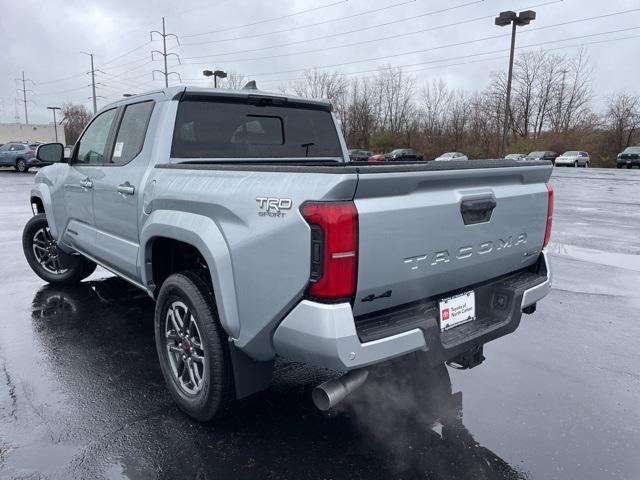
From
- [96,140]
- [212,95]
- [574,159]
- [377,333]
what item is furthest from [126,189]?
[574,159]

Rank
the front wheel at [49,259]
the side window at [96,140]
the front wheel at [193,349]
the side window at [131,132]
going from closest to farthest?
the front wheel at [193,349] < the side window at [131,132] < the side window at [96,140] < the front wheel at [49,259]

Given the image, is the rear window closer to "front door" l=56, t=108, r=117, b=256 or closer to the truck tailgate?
"front door" l=56, t=108, r=117, b=256

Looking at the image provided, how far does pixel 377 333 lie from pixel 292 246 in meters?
0.55

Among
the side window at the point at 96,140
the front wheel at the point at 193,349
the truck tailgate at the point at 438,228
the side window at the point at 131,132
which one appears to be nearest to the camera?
the truck tailgate at the point at 438,228

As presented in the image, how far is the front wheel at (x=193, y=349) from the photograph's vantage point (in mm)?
2715

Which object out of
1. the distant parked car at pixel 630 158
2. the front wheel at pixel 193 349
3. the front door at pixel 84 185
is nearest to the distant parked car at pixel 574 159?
the distant parked car at pixel 630 158

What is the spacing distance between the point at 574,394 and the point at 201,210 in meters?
2.72

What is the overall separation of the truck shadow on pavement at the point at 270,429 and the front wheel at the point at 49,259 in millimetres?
1876

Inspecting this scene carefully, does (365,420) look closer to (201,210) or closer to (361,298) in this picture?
(361,298)

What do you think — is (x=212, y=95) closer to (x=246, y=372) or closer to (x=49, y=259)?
(x=246, y=372)

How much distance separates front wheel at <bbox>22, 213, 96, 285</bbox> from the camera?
18.6ft

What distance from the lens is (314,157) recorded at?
4.25 m

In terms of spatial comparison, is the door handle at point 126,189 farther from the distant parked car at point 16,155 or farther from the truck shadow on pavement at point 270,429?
the distant parked car at point 16,155

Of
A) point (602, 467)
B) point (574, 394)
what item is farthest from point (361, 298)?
point (574, 394)
